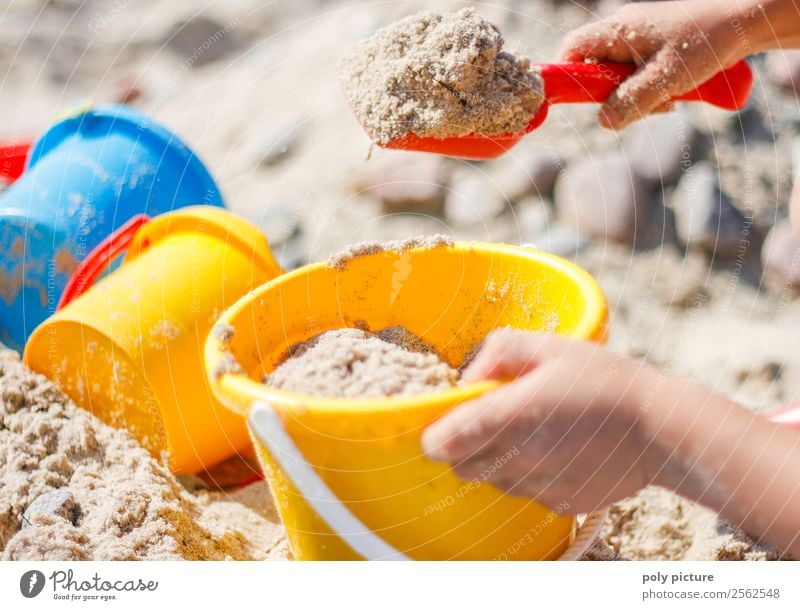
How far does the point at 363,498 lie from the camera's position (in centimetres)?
72

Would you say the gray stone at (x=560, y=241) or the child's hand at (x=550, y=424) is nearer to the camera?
the child's hand at (x=550, y=424)

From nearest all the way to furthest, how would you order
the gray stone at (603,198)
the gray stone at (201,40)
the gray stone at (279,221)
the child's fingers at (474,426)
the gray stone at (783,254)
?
1. the child's fingers at (474,426)
2. the gray stone at (783,254)
3. the gray stone at (603,198)
4. the gray stone at (279,221)
5. the gray stone at (201,40)

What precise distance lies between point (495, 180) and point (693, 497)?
1043 millimetres

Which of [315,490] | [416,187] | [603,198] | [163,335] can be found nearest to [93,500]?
[163,335]

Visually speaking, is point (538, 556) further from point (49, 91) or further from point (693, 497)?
point (49, 91)

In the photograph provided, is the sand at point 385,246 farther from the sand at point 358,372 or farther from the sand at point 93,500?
the sand at point 93,500

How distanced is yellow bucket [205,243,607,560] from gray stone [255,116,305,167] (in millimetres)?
1051

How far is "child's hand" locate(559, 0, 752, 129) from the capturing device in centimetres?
106

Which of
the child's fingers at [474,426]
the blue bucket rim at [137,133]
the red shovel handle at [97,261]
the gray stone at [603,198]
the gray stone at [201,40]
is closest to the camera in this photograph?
the child's fingers at [474,426]

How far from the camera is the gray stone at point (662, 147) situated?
1647 millimetres

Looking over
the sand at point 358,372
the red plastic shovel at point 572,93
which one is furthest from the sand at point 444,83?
the sand at point 358,372

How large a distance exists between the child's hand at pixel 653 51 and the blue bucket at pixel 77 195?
65cm

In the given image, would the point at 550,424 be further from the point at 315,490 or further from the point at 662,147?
the point at 662,147
